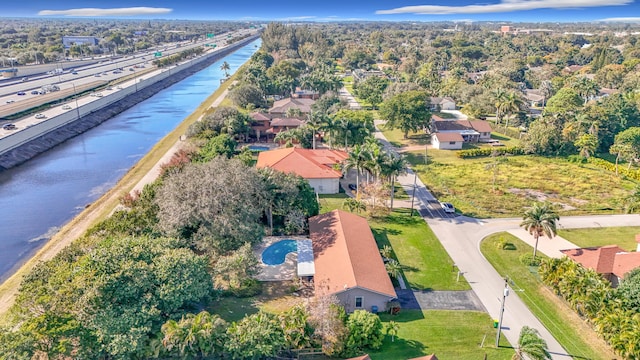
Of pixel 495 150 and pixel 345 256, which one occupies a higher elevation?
pixel 495 150

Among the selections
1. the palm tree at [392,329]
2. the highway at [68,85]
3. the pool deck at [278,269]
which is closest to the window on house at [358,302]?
the palm tree at [392,329]

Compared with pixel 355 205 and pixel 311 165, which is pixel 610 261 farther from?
pixel 311 165

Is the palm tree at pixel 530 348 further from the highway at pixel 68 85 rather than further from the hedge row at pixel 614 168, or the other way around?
the highway at pixel 68 85

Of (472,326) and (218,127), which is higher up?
(218,127)

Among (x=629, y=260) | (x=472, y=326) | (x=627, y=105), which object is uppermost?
(x=627, y=105)

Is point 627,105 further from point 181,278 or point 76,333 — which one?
point 76,333

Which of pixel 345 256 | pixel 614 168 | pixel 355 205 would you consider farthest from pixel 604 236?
pixel 345 256

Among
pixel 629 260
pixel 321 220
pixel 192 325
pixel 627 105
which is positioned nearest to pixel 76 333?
pixel 192 325
